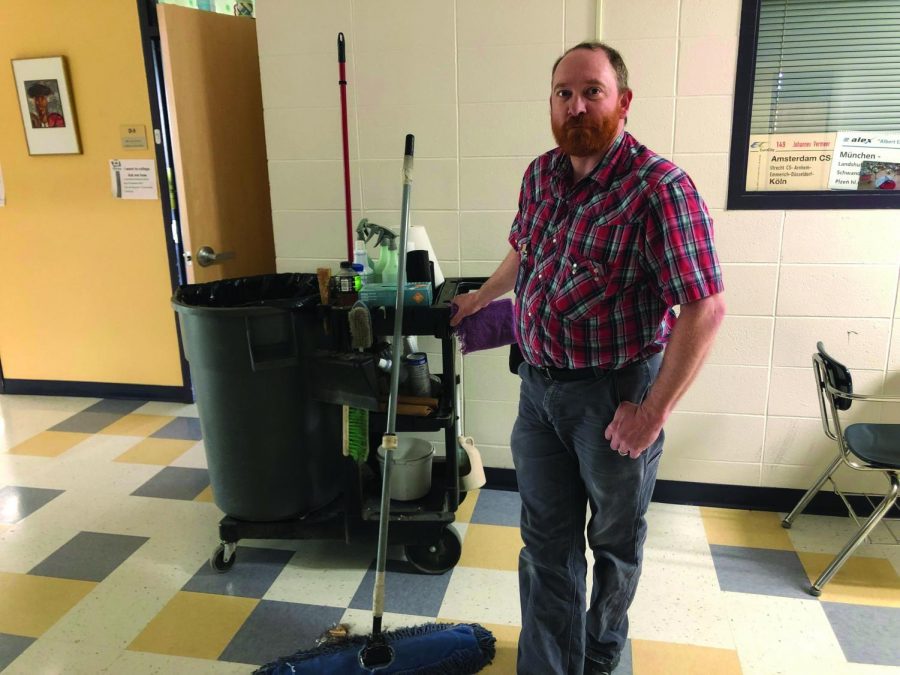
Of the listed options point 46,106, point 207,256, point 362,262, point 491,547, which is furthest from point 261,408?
point 46,106

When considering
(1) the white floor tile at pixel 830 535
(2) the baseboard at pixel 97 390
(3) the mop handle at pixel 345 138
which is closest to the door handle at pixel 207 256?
(3) the mop handle at pixel 345 138

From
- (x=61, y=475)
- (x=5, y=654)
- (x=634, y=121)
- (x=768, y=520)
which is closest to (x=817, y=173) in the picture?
(x=634, y=121)

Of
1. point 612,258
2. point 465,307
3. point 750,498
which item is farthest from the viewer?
point 750,498

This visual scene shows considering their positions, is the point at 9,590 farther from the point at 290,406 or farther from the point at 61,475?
the point at 290,406

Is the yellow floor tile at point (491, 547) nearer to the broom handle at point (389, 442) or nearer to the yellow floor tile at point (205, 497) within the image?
the broom handle at point (389, 442)

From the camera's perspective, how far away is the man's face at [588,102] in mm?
1309

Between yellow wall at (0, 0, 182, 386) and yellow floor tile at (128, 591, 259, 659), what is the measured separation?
6.26ft

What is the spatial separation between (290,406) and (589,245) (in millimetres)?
1100

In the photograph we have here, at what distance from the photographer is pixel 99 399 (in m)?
3.73

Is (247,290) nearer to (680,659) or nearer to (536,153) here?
(536,153)

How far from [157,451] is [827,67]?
3.05 m

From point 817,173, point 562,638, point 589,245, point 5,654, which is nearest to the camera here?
point 589,245

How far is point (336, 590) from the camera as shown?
6.72 feet

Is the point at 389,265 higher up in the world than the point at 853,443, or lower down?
higher up
